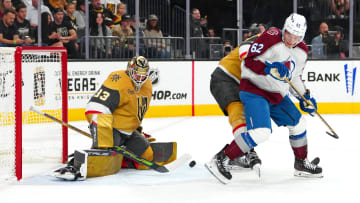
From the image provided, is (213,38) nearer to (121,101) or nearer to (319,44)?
(319,44)

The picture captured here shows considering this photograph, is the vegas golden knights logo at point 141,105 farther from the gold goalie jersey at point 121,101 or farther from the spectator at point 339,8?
the spectator at point 339,8

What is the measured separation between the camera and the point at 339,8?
895cm

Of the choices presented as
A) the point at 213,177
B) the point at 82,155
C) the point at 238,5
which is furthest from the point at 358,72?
the point at 82,155

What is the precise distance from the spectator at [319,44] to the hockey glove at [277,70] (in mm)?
5279

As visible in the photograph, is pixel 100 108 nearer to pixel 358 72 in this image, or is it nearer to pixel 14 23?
pixel 14 23

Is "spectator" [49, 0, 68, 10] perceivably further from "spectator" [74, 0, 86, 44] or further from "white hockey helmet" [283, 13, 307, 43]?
"white hockey helmet" [283, 13, 307, 43]

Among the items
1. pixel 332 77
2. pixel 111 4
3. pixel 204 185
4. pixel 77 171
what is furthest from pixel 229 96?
pixel 332 77

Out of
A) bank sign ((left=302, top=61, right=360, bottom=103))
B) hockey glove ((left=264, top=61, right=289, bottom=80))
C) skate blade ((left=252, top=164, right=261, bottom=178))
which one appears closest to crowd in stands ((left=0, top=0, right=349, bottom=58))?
bank sign ((left=302, top=61, right=360, bottom=103))

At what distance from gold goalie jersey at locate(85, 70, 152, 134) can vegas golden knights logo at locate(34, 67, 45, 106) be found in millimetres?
900

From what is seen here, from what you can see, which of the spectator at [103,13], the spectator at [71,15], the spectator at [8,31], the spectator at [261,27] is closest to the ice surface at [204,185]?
the spectator at [8,31]

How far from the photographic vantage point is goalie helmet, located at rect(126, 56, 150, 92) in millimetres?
3979

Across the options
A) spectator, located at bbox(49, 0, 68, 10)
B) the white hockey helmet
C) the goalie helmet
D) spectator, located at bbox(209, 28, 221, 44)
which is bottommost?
the goalie helmet

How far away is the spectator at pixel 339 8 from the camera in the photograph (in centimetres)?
894

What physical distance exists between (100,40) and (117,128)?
4.16 metres
